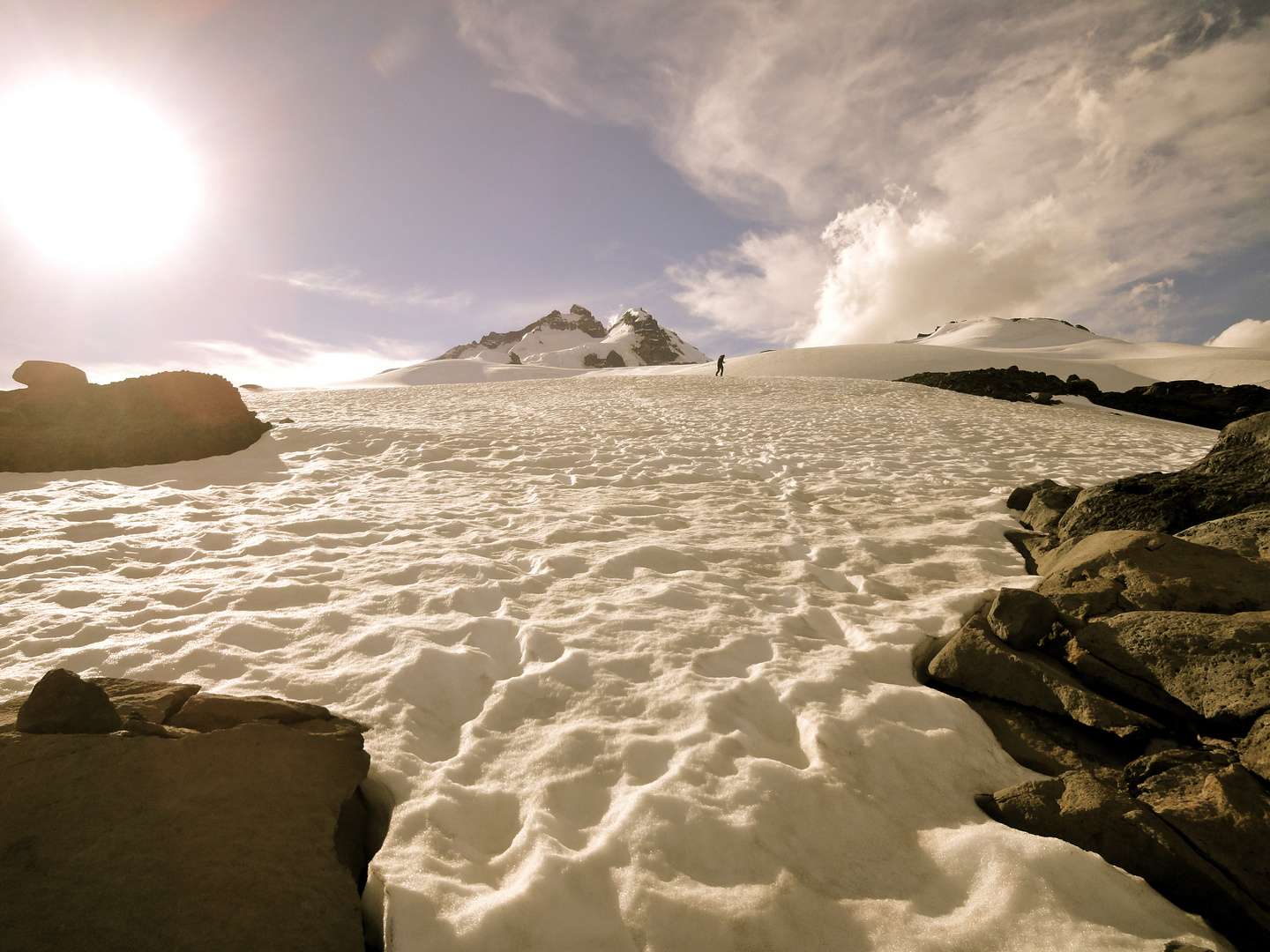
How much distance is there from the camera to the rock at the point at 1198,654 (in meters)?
2.38

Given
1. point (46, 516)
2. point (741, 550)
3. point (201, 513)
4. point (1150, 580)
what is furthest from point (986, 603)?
point (46, 516)

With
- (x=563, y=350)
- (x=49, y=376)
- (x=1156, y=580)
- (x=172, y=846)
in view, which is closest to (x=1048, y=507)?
(x=1156, y=580)

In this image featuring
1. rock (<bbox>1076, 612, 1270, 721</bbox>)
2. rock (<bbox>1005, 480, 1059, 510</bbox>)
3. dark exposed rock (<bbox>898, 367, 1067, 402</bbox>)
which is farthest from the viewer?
dark exposed rock (<bbox>898, 367, 1067, 402</bbox>)

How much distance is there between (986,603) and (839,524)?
200 centimetres

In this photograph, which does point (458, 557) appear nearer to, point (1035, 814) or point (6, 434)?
point (1035, 814)

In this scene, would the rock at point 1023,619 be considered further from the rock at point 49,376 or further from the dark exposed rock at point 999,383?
the dark exposed rock at point 999,383

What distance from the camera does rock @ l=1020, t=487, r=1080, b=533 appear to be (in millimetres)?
5309

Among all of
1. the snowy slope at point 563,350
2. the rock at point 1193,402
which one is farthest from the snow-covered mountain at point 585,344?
the rock at point 1193,402

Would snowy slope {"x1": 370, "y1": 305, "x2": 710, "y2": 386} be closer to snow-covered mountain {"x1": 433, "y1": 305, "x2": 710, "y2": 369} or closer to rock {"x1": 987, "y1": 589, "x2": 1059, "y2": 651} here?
snow-covered mountain {"x1": 433, "y1": 305, "x2": 710, "y2": 369}

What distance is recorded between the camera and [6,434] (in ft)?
22.7

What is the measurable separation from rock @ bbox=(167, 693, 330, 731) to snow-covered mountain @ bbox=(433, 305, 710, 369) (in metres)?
110

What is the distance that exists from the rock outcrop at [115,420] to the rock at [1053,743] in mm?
9796

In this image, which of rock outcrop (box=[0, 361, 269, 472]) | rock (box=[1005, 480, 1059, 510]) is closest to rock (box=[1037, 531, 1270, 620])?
rock (box=[1005, 480, 1059, 510])

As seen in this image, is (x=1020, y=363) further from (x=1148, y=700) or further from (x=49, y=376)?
(x=49, y=376)
